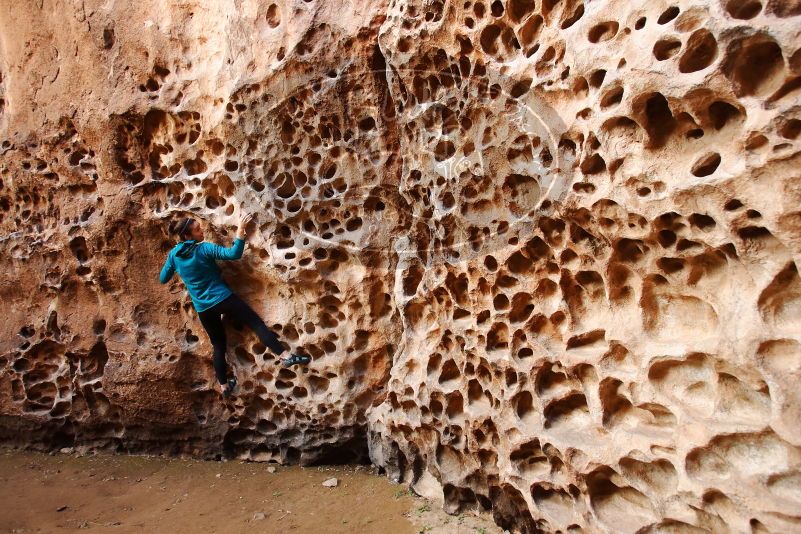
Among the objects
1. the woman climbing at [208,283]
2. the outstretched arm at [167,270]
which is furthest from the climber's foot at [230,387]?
the outstretched arm at [167,270]

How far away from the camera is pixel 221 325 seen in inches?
154

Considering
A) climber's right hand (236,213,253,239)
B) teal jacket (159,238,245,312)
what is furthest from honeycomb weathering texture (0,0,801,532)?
teal jacket (159,238,245,312)

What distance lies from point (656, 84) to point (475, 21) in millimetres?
974

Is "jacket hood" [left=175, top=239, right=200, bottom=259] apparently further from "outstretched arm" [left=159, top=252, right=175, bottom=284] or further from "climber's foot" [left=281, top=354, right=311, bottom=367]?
"climber's foot" [left=281, top=354, right=311, bottom=367]

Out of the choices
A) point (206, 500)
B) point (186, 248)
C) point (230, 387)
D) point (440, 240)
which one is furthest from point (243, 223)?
point (206, 500)

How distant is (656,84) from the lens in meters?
2.15

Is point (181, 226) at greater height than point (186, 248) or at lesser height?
greater

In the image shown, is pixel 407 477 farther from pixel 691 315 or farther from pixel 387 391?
pixel 691 315

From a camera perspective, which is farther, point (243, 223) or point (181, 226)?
point (181, 226)

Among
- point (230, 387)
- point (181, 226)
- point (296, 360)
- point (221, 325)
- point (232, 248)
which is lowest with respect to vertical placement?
point (230, 387)

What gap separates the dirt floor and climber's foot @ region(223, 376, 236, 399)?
45 centimetres

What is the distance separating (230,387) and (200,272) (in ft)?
2.39

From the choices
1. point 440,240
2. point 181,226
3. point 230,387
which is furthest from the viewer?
point 230,387

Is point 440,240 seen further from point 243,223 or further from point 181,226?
point 181,226
